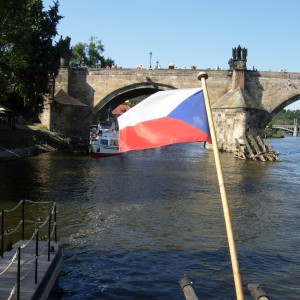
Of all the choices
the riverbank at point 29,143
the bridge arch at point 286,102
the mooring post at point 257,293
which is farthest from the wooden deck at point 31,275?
the bridge arch at point 286,102

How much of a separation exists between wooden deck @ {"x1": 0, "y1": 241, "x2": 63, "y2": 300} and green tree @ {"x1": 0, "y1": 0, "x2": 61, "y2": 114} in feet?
59.4

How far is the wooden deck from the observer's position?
732cm

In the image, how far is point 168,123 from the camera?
6.14 metres

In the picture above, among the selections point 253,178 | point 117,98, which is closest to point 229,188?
point 253,178

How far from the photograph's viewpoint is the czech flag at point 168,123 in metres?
6.07

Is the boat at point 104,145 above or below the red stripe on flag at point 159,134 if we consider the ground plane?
below

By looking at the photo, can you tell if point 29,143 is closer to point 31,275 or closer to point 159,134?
point 31,275

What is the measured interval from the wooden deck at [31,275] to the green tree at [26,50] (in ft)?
59.4

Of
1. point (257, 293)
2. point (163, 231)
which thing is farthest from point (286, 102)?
point (257, 293)

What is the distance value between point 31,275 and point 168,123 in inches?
163

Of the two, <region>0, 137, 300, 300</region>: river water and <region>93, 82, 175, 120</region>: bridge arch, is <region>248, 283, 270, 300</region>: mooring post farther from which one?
<region>93, 82, 175, 120</region>: bridge arch

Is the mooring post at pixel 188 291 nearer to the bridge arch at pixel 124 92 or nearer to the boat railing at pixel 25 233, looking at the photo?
the boat railing at pixel 25 233

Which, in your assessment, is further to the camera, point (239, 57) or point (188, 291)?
point (239, 57)

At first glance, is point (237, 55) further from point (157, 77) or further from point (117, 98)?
point (117, 98)
